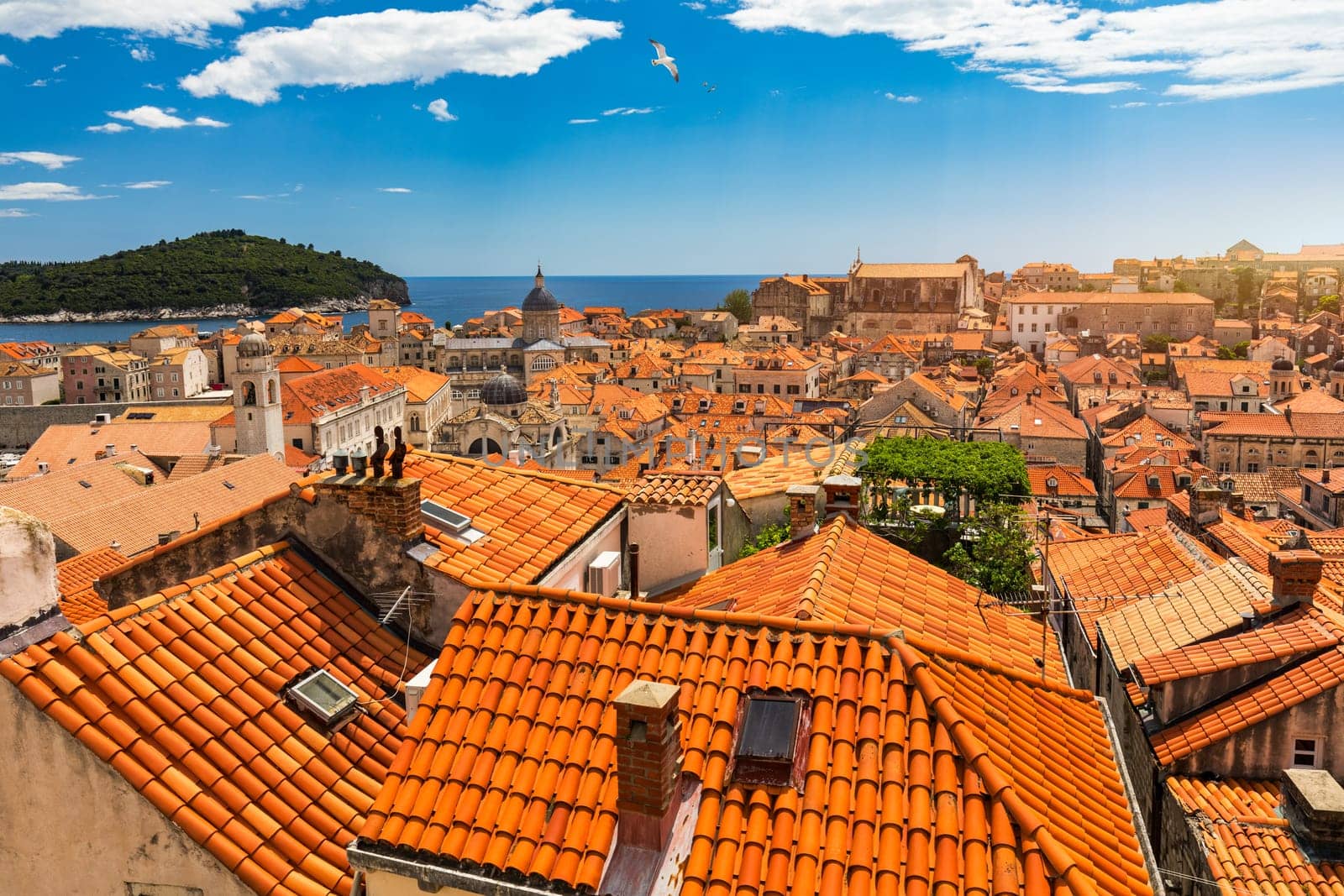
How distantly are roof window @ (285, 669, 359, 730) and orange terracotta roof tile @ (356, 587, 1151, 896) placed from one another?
0.95 metres

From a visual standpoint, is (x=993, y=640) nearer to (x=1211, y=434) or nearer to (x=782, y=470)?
(x=782, y=470)

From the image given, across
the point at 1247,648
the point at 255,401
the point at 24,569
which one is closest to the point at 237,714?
the point at 24,569

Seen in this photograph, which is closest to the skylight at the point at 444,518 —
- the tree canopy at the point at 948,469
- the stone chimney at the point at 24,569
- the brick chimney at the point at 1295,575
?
the stone chimney at the point at 24,569

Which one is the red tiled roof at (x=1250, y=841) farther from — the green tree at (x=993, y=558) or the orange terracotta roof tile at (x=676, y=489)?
the orange terracotta roof tile at (x=676, y=489)

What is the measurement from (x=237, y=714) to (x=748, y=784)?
322cm

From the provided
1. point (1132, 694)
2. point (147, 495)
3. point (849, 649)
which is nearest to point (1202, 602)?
point (1132, 694)

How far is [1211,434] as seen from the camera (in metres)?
49.9

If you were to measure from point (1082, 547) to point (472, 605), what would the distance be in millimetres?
13068

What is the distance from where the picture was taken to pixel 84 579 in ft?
58.6

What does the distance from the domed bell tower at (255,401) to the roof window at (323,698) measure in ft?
141

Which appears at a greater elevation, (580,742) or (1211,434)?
(580,742)

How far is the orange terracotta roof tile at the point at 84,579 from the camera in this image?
44.1 ft

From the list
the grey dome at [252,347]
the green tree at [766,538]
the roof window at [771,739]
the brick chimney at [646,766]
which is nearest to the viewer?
the brick chimney at [646,766]

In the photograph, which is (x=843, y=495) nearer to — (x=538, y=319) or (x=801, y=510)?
(x=801, y=510)
